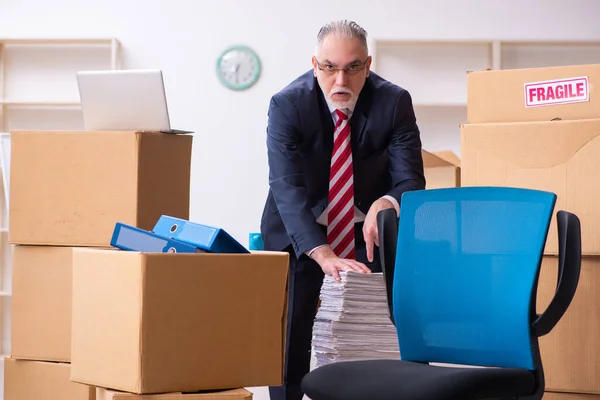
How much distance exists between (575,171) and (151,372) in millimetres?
1159

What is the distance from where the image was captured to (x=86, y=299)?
1834mm

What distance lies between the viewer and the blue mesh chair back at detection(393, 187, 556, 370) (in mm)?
1629

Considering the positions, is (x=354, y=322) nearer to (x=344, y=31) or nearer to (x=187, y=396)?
(x=187, y=396)

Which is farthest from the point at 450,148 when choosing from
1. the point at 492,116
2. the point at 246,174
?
the point at 492,116

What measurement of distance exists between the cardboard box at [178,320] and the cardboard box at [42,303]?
1.45ft

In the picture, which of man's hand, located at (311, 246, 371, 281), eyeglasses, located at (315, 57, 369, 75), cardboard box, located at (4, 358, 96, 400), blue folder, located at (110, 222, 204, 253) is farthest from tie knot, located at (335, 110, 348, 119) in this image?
cardboard box, located at (4, 358, 96, 400)

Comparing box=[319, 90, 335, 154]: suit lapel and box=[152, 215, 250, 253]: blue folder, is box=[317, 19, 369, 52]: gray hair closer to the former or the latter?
box=[319, 90, 335, 154]: suit lapel

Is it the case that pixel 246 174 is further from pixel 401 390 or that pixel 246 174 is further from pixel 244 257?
pixel 401 390

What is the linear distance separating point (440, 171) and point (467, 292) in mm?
2021

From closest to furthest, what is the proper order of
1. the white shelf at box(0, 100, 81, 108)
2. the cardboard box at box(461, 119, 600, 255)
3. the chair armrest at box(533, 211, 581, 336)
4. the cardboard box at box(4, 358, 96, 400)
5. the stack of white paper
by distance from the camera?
the chair armrest at box(533, 211, 581, 336), the stack of white paper, the cardboard box at box(461, 119, 600, 255), the cardboard box at box(4, 358, 96, 400), the white shelf at box(0, 100, 81, 108)

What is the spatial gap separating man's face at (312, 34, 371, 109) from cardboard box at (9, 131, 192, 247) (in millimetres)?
502

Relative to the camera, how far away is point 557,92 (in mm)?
2119

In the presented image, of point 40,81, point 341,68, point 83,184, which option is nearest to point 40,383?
point 83,184

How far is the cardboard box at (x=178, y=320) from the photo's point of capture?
1664mm
